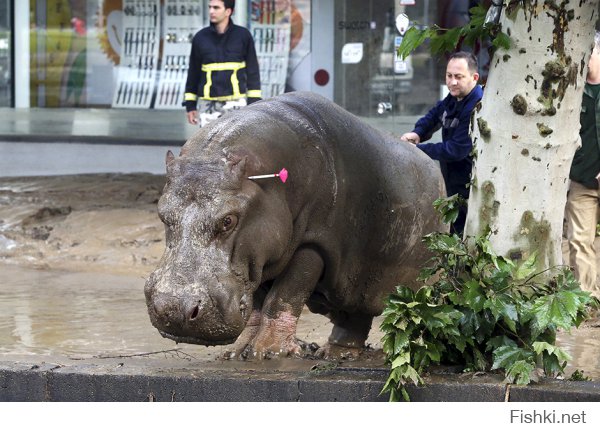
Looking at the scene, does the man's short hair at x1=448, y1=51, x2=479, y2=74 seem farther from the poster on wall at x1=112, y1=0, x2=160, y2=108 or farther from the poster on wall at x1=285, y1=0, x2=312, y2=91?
the poster on wall at x1=112, y1=0, x2=160, y2=108

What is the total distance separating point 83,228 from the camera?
38.3 ft

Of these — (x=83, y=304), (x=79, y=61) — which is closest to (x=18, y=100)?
(x=79, y=61)

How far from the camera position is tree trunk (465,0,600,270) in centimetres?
591

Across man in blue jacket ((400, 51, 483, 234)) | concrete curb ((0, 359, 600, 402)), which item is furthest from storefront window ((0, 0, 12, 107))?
concrete curb ((0, 359, 600, 402))

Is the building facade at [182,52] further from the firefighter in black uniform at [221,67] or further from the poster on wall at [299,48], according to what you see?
the firefighter in black uniform at [221,67]

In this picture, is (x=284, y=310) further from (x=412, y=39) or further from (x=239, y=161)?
(x=412, y=39)

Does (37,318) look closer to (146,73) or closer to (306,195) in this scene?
(306,195)

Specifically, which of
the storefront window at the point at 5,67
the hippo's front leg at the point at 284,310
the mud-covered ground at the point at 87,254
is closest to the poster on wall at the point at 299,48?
the mud-covered ground at the point at 87,254

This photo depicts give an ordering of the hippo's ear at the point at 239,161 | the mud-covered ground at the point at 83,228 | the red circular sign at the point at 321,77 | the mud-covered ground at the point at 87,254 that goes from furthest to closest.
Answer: the red circular sign at the point at 321,77 → the mud-covered ground at the point at 83,228 → the mud-covered ground at the point at 87,254 → the hippo's ear at the point at 239,161

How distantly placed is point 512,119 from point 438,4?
7977mm

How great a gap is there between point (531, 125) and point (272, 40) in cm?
874

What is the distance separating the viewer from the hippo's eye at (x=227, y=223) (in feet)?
19.3

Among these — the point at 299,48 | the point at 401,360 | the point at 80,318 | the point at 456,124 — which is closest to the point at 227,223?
the point at 401,360

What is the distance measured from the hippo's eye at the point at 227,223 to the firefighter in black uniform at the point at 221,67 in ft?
17.8
